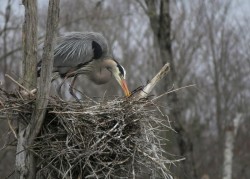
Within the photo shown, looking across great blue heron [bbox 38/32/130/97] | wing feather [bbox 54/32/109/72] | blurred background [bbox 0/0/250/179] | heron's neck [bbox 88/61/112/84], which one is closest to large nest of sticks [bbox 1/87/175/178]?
great blue heron [bbox 38/32/130/97]

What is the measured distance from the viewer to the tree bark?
16.3ft

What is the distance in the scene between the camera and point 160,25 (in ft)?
35.4

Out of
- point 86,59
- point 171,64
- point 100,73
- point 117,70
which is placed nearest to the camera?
point 86,59

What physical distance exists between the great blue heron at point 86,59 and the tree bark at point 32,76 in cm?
200

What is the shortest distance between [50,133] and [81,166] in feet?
1.35

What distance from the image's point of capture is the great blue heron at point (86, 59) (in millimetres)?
7484

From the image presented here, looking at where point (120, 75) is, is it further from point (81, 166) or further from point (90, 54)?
point (81, 166)

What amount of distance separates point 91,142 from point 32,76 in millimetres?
837

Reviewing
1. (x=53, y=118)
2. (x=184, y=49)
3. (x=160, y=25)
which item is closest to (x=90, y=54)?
(x=53, y=118)

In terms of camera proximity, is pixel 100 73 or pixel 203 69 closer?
pixel 100 73

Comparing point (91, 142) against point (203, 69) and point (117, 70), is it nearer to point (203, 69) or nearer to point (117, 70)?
point (117, 70)

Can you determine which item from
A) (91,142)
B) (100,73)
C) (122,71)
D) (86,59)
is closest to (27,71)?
(91,142)

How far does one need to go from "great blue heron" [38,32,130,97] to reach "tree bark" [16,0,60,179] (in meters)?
2.00

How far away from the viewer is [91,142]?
17.2 ft
